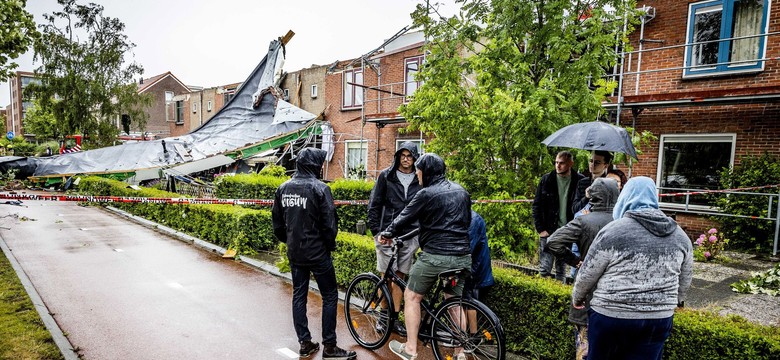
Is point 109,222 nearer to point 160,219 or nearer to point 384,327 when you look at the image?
point 160,219

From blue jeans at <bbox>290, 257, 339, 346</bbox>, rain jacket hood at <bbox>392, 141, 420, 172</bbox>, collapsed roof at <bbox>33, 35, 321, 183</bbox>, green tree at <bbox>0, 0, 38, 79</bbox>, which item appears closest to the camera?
blue jeans at <bbox>290, 257, 339, 346</bbox>

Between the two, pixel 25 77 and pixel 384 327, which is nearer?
pixel 384 327

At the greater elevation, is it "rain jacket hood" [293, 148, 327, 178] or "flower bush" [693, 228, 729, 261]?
"rain jacket hood" [293, 148, 327, 178]

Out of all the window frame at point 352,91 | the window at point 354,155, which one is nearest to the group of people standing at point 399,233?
the window at point 354,155

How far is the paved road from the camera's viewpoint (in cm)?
477

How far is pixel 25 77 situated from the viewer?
245 feet

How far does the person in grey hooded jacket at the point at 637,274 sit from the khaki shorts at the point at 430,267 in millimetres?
1286

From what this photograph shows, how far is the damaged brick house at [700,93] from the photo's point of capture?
9195 millimetres

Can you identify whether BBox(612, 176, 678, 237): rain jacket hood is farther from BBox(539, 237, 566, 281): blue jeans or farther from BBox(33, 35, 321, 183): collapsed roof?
BBox(33, 35, 321, 183): collapsed roof

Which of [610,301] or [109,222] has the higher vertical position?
[610,301]

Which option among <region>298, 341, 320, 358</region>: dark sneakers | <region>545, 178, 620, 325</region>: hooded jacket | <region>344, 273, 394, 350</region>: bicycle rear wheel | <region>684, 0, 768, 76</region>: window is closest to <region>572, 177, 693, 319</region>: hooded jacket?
<region>545, 178, 620, 325</region>: hooded jacket

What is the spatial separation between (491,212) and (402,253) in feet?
8.49

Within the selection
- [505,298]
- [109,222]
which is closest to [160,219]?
[109,222]

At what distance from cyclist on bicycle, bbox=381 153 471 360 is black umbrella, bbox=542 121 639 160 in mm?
1484
